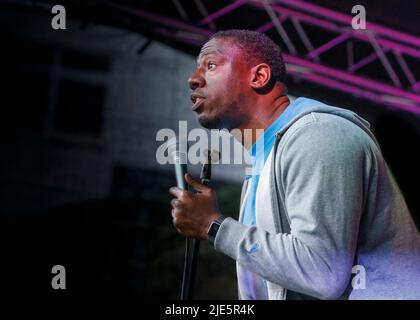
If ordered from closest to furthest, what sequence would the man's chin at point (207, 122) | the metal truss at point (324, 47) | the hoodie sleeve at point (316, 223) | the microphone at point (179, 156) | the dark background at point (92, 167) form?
1. the hoodie sleeve at point (316, 223)
2. the microphone at point (179, 156)
3. the man's chin at point (207, 122)
4. the metal truss at point (324, 47)
5. the dark background at point (92, 167)

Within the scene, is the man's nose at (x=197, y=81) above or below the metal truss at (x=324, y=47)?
below

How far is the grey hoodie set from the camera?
105 centimetres

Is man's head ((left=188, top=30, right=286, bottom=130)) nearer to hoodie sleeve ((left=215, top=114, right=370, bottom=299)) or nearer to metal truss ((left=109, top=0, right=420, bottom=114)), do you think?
hoodie sleeve ((left=215, top=114, right=370, bottom=299))

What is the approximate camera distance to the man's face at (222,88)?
1.45 metres

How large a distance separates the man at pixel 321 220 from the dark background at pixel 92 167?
3051 mm

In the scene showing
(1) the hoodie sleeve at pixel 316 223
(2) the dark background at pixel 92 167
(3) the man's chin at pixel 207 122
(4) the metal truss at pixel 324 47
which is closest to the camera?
(1) the hoodie sleeve at pixel 316 223

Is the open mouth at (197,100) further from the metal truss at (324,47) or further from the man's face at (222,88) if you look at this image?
the metal truss at (324,47)

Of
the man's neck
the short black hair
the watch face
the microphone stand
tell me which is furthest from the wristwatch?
the short black hair

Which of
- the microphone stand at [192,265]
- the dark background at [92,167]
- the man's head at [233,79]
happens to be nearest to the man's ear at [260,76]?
the man's head at [233,79]

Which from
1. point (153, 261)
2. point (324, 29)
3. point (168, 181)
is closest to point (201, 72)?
point (324, 29)

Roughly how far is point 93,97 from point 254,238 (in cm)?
368

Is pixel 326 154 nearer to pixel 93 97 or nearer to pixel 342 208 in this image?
pixel 342 208

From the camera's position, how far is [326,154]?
1.07 metres
